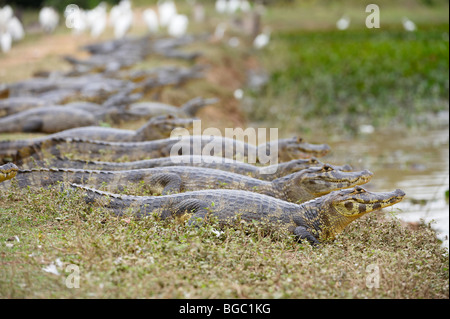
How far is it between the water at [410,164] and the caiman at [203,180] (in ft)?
3.02

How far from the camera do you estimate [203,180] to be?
619 cm

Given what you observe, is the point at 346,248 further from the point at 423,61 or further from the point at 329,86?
the point at 423,61

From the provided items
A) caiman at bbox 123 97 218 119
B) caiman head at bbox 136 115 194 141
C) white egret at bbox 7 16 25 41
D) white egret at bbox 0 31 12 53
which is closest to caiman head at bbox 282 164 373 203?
caiman head at bbox 136 115 194 141

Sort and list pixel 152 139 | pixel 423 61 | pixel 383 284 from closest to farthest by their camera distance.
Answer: pixel 383 284
pixel 152 139
pixel 423 61

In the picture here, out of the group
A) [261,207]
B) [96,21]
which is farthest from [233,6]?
[261,207]

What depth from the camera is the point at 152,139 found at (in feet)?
28.7

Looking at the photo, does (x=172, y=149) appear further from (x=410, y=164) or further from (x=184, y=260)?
(x=410, y=164)

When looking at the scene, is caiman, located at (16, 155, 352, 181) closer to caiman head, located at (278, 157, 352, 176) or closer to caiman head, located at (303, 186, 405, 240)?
caiman head, located at (278, 157, 352, 176)

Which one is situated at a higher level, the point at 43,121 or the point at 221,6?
the point at 221,6

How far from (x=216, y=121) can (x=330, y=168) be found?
6485mm

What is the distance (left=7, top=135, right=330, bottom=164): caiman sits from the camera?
7684 mm

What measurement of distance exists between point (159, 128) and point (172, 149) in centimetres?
114

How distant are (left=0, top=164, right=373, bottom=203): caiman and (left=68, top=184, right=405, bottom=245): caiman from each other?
0.62m
